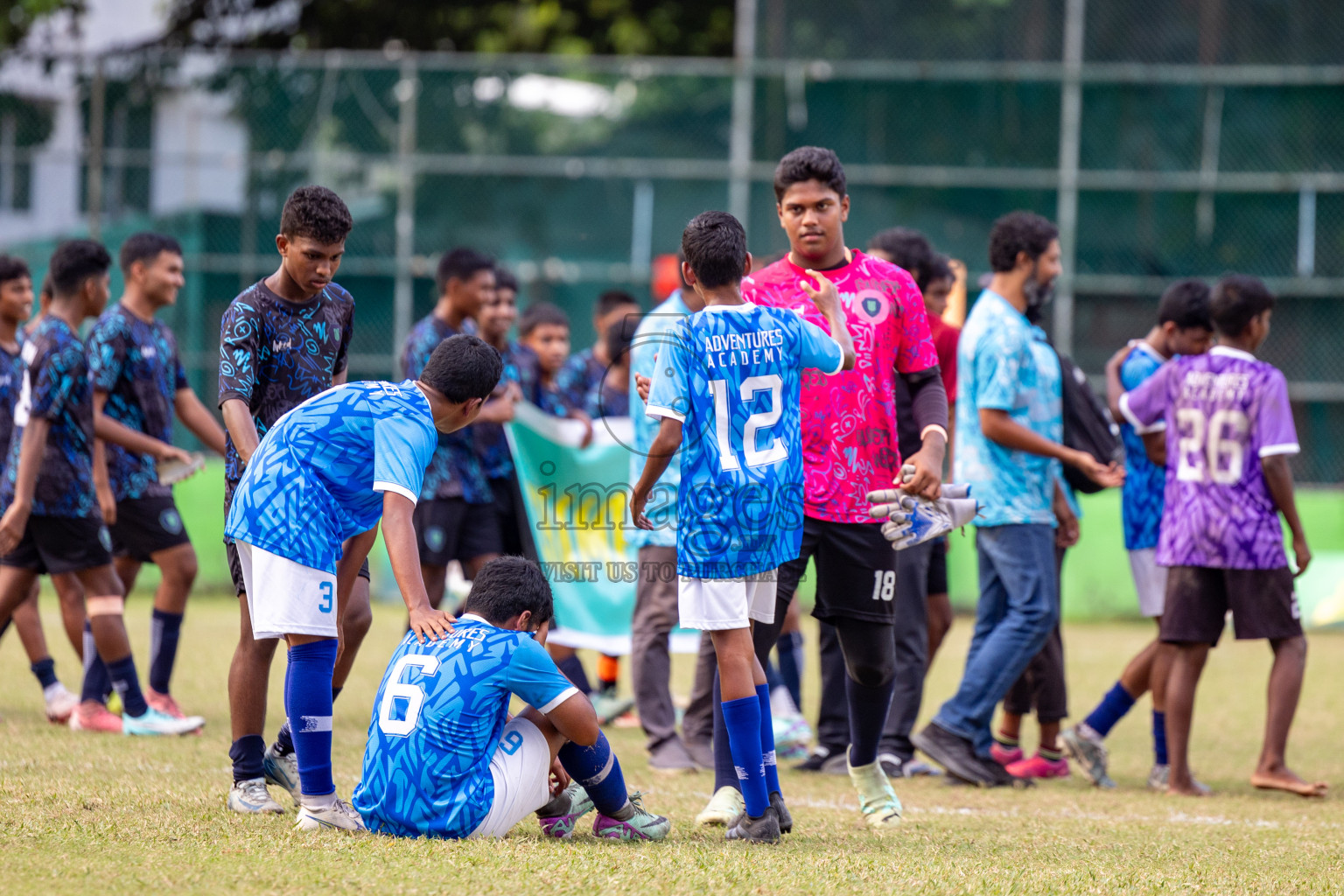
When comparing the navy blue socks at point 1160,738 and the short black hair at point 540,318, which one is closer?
the navy blue socks at point 1160,738

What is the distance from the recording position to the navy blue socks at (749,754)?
4.54m

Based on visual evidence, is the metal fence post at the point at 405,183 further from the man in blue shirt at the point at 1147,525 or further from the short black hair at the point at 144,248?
the man in blue shirt at the point at 1147,525

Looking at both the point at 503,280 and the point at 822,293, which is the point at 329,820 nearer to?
the point at 822,293

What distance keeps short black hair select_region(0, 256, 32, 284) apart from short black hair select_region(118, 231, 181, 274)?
74 centimetres

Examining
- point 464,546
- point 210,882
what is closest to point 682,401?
point 210,882

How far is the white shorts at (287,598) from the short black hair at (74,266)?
128 inches

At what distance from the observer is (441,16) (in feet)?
75.6

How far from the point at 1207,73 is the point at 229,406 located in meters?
14.6

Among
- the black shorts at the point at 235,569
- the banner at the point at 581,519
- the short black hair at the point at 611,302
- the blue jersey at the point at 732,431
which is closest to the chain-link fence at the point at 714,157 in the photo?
the short black hair at the point at 611,302

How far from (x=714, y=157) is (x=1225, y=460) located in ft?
36.4

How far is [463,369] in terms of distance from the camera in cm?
440

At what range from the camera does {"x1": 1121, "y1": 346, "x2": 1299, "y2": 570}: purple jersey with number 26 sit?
6.35 m

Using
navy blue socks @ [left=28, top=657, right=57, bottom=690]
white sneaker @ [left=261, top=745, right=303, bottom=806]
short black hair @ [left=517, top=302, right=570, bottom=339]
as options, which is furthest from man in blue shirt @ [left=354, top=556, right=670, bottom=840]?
short black hair @ [left=517, top=302, right=570, bottom=339]

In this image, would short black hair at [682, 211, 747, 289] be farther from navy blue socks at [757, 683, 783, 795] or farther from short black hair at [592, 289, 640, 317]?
short black hair at [592, 289, 640, 317]
